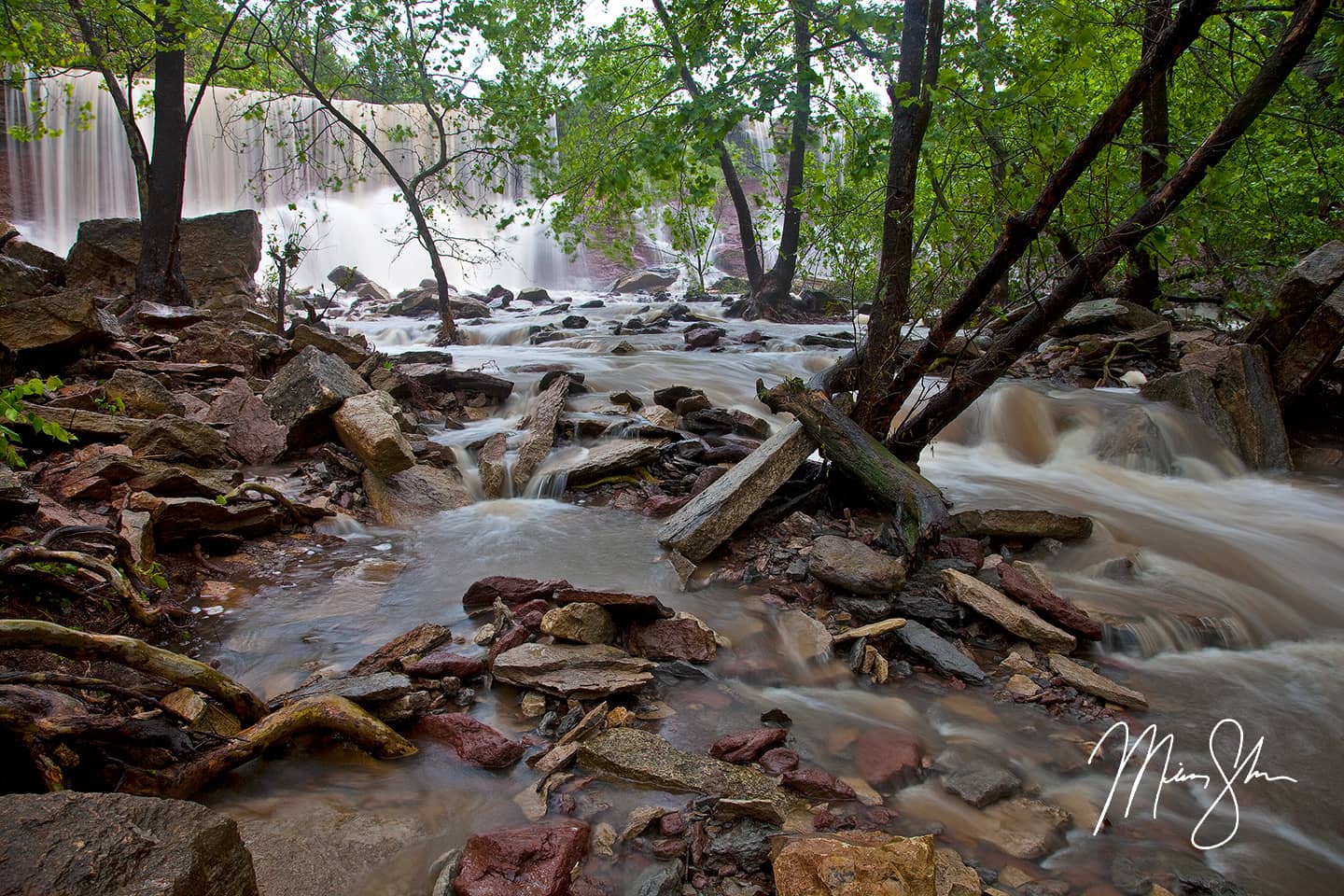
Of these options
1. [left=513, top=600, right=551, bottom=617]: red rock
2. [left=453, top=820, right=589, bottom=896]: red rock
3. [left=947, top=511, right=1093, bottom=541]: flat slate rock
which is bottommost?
[left=453, top=820, right=589, bottom=896]: red rock

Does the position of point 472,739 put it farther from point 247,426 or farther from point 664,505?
point 247,426

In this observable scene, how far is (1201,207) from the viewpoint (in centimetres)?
436

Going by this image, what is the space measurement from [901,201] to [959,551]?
8.15 ft

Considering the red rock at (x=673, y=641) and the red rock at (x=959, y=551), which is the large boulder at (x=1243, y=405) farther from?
the red rock at (x=673, y=641)

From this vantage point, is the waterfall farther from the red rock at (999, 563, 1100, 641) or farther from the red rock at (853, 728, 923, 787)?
the red rock at (853, 728, 923, 787)

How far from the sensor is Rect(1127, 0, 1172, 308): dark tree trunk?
4.39 metres

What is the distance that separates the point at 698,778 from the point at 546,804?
532 millimetres

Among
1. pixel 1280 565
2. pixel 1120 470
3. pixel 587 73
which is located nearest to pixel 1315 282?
pixel 1120 470

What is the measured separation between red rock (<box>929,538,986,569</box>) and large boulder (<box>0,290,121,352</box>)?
263 inches

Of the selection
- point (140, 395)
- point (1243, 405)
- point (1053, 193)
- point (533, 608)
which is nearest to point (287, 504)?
point (140, 395)

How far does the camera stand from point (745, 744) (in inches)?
110

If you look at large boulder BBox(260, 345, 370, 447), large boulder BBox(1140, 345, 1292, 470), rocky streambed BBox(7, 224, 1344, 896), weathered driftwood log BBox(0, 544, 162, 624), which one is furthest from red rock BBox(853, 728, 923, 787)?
large boulder BBox(1140, 345, 1292, 470)

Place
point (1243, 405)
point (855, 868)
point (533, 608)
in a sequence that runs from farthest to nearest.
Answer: point (1243, 405), point (533, 608), point (855, 868)

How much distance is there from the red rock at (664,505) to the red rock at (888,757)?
2770mm
